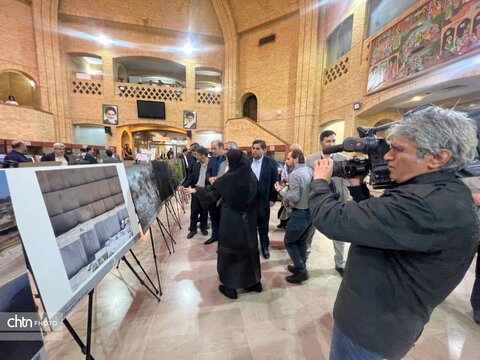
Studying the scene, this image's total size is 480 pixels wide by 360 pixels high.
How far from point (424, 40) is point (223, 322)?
8.23 meters

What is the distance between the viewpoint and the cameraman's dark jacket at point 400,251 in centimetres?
65

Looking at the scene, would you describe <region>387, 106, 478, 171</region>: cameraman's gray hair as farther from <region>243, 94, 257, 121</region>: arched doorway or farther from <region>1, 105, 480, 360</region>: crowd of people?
<region>243, 94, 257, 121</region>: arched doorway

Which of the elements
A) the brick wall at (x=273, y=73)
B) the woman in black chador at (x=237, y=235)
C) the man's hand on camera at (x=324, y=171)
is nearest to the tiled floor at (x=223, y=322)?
the woman in black chador at (x=237, y=235)

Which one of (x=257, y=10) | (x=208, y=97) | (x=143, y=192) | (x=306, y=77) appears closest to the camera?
(x=143, y=192)

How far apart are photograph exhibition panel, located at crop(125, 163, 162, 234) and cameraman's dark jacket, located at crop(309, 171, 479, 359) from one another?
5.01ft

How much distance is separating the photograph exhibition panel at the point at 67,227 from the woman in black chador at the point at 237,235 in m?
0.91

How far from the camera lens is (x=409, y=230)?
0.65 metres

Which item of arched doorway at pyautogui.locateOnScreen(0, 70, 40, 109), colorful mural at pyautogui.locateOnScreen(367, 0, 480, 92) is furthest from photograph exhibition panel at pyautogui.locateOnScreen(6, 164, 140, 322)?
arched doorway at pyautogui.locateOnScreen(0, 70, 40, 109)

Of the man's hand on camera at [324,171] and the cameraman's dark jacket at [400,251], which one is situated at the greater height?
the man's hand on camera at [324,171]

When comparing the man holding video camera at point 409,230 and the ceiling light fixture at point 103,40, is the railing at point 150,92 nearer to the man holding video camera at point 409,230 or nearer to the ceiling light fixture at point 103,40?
the ceiling light fixture at point 103,40

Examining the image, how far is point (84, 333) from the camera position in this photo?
1.74 m

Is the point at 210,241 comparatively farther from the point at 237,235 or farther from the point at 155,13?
the point at 155,13

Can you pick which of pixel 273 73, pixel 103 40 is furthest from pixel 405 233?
pixel 103 40

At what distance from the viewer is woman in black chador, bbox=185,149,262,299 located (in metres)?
2.04
